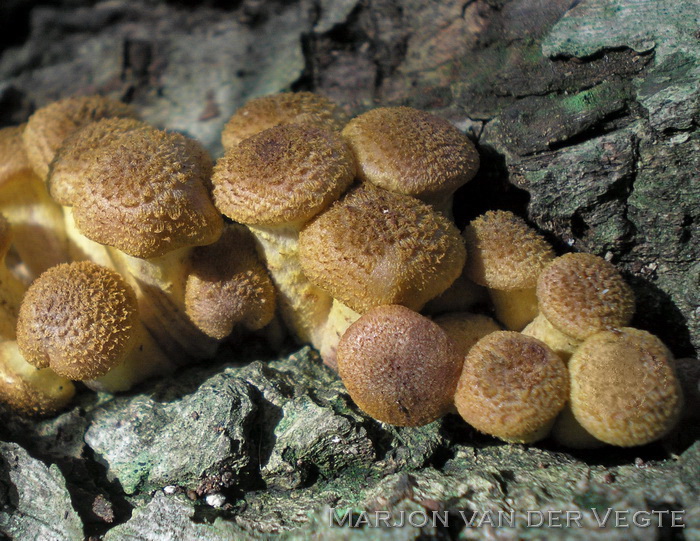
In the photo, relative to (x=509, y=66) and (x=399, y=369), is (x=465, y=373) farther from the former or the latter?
(x=509, y=66)

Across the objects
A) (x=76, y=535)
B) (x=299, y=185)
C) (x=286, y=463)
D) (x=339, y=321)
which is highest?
(x=299, y=185)

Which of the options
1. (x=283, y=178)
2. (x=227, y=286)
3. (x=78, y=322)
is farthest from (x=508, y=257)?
(x=78, y=322)

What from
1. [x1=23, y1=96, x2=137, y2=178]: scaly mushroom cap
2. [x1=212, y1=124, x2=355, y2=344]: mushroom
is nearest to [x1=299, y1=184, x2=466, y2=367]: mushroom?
[x1=212, y1=124, x2=355, y2=344]: mushroom

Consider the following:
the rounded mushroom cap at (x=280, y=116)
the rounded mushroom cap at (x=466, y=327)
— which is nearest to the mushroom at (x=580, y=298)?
the rounded mushroom cap at (x=466, y=327)

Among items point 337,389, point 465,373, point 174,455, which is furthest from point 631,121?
point 174,455

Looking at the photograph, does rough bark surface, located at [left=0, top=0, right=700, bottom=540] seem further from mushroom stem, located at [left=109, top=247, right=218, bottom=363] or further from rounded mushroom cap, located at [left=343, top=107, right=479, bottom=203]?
rounded mushroom cap, located at [left=343, top=107, right=479, bottom=203]

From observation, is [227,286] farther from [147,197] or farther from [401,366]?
[401,366]
